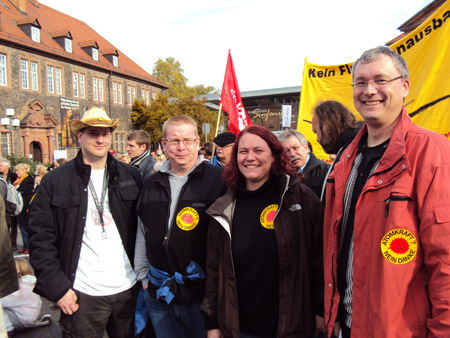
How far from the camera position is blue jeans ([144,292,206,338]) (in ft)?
8.71

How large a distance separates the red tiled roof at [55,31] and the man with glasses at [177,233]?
86.2 ft

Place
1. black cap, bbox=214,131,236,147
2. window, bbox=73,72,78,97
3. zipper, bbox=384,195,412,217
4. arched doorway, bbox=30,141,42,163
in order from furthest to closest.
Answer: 1. window, bbox=73,72,78,97
2. arched doorway, bbox=30,141,42,163
3. black cap, bbox=214,131,236,147
4. zipper, bbox=384,195,412,217

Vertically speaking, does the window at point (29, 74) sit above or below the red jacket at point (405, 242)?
above

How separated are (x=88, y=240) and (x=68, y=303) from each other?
1.53 feet

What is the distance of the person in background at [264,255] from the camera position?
2.25 metres

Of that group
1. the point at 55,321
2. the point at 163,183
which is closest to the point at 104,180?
the point at 163,183

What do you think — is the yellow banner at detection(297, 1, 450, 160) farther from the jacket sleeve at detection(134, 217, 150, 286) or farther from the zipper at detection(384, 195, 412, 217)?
the jacket sleeve at detection(134, 217, 150, 286)

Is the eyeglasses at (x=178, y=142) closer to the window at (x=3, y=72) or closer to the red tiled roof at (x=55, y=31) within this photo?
the window at (x=3, y=72)

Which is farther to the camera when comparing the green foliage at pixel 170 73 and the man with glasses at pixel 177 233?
the green foliage at pixel 170 73

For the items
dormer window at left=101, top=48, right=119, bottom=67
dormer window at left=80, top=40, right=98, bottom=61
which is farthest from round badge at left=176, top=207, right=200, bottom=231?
dormer window at left=101, top=48, right=119, bottom=67

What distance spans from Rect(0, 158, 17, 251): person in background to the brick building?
13.1m

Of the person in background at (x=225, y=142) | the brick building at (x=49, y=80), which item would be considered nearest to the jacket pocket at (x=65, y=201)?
the person in background at (x=225, y=142)

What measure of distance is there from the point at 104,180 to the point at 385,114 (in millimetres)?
2169

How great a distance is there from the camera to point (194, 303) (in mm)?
2648
